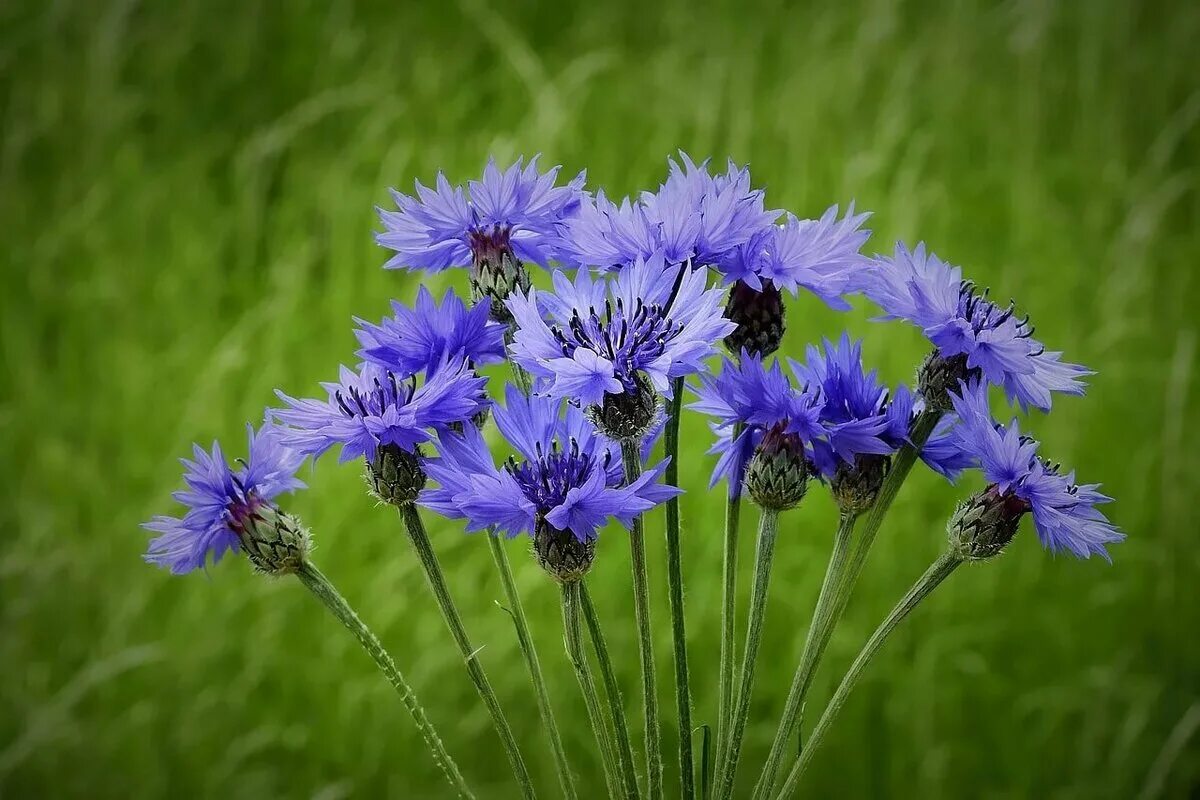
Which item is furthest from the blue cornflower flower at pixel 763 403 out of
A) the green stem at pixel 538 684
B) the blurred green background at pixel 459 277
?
the blurred green background at pixel 459 277

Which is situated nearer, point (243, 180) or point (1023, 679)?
point (1023, 679)

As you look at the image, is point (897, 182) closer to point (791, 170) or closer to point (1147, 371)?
point (791, 170)

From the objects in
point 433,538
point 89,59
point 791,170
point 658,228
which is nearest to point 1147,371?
point 791,170

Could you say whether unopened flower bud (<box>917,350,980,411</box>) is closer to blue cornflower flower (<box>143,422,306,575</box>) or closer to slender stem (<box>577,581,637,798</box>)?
slender stem (<box>577,581,637,798</box>)

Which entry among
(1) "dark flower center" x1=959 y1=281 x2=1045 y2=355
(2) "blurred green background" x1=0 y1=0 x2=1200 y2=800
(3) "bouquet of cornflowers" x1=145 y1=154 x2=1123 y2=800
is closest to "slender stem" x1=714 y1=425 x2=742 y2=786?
(3) "bouquet of cornflowers" x1=145 y1=154 x2=1123 y2=800

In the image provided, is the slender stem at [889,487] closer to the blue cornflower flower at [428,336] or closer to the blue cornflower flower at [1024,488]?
the blue cornflower flower at [1024,488]
